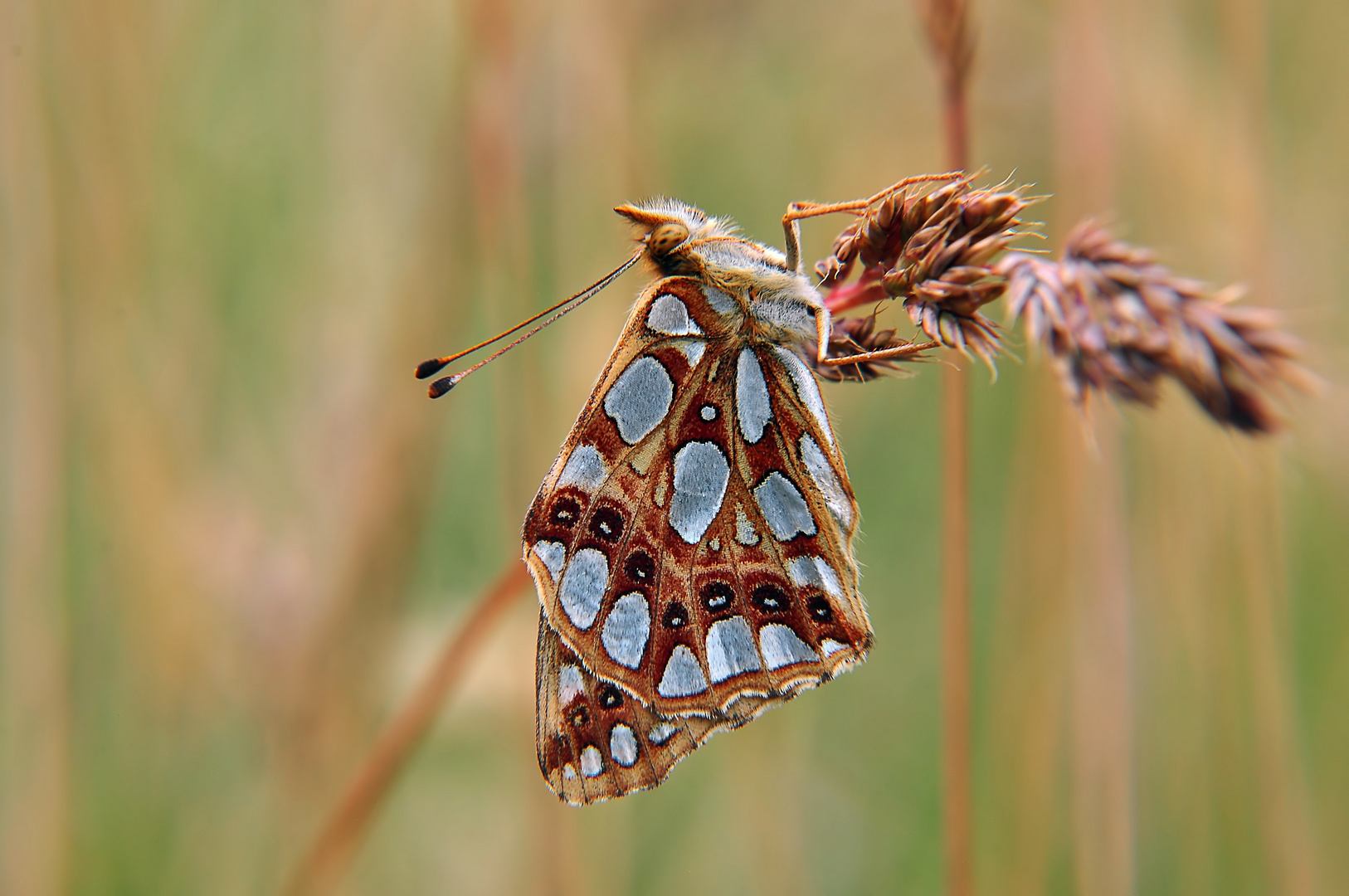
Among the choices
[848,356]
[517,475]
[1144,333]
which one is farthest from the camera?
[517,475]

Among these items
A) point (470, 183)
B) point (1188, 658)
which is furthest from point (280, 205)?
point (1188, 658)

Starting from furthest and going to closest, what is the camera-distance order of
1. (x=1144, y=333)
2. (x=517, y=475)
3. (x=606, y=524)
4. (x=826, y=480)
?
(x=517, y=475) < (x=606, y=524) < (x=826, y=480) < (x=1144, y=333)

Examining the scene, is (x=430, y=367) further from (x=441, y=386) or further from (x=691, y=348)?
(x=691, y=348)

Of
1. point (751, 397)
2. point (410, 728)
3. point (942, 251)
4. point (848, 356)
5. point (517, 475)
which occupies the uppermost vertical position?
point (942, 251)

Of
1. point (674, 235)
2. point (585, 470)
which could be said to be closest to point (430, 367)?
point (585, 470)

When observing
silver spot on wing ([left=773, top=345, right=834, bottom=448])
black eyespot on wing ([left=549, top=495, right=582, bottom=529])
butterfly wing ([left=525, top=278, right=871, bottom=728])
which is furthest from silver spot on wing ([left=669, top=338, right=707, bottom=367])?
black eyespot on wing ([left=549, top=495, right=582, bottom=529])

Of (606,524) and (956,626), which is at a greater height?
(606,524)

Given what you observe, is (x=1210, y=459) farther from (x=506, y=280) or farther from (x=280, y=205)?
(x=280, y=205)
